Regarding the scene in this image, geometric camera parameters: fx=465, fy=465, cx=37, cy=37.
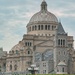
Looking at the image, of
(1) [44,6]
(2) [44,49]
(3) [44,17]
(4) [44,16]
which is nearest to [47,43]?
(2) [44,49]

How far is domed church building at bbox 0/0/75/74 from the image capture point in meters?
153

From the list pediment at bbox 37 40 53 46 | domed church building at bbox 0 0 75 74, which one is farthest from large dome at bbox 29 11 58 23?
pediment at bbox 37 40 53 46

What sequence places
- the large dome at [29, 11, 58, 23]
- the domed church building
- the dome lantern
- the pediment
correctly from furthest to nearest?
1. the dome lantern
2. the large dome at [29, 11, 58, 23]
3. the pediment
4. the domed church building

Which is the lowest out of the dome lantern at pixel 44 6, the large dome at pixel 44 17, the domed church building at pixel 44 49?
the domed church building at pixel 44 49

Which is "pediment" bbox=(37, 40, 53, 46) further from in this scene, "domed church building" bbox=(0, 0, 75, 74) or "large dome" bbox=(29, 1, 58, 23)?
"large dome" bbox=(29, 1, 58, 23)

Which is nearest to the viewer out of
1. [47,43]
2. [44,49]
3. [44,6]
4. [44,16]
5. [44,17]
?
[44,49]

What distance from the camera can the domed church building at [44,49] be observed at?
15275cm

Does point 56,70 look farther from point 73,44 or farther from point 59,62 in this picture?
point 73,44

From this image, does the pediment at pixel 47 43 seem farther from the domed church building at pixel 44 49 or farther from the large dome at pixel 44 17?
the large dome at pixel 44 17

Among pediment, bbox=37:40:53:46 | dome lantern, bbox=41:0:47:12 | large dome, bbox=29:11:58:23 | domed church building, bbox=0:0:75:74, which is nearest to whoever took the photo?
domed church building, bbox=0:0:75:74

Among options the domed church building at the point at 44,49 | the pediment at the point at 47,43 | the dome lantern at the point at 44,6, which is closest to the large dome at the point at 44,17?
the domed church building at the point at 44,49

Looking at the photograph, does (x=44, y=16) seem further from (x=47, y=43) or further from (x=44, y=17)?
(x=47, y=43)

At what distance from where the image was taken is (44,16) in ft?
585

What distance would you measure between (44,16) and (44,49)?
1756 cm
